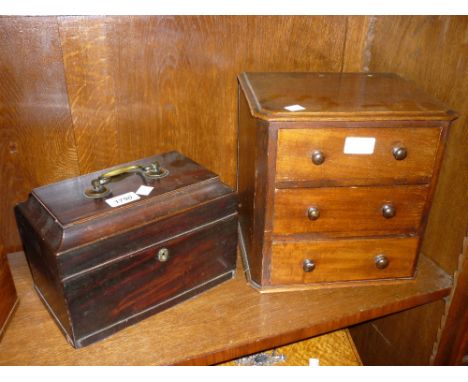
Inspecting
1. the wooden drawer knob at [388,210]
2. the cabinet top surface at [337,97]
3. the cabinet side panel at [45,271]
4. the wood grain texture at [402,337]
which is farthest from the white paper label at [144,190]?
the wood grain texture at [402,337]

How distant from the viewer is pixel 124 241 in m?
0.96

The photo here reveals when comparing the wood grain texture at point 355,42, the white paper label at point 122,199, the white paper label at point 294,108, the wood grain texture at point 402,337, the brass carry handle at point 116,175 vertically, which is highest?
the wood grain texture at point 355,42

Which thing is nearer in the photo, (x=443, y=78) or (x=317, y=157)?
(x=317, y=157)

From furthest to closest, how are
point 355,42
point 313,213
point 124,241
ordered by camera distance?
point 355,42 → point 313,213 → point 124,241

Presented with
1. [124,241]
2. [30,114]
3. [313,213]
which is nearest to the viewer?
[124,241]

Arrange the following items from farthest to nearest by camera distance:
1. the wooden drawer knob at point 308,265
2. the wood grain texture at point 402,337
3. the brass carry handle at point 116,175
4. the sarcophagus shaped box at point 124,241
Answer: the wood grain texture at point 402,337 < the wooden drawer knob at point 308,265 < the brass carry handle at point 116,175 < the sarcophagus shaped box at point 124,241

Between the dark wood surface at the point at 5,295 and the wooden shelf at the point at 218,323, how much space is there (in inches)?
0.8

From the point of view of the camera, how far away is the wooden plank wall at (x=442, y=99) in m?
1.08

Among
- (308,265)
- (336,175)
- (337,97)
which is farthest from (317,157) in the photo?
(308,265)

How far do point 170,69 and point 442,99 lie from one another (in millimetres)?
739

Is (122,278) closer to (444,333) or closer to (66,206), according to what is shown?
(66,206)

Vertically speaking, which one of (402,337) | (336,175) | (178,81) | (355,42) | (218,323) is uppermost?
(355,42)

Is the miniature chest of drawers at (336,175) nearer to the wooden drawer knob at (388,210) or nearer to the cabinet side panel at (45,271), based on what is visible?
the wooden drawer knob at (388,210)

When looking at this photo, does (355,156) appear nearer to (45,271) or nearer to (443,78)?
(443,78)
